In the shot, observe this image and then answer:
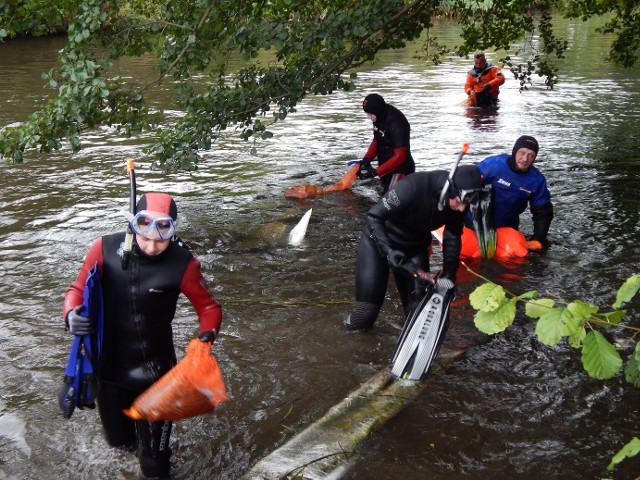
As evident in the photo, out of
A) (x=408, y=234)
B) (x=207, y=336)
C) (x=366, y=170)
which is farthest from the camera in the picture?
(x=366, y=170)

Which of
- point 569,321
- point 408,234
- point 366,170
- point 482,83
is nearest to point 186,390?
point 569,321

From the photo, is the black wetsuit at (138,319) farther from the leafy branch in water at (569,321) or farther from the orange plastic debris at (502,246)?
the orange plastic debris at (502,246)

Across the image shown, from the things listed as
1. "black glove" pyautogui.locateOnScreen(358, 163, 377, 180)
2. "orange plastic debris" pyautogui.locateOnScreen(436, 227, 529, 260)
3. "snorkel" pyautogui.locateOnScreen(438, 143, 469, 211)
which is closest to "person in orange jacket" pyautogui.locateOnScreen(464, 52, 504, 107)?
"black glove" pyautogui.locateOnScreen(358, 163, 377, 180)

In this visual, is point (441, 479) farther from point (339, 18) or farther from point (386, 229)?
point (339, 18)

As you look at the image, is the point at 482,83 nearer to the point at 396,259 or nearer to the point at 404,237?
the point at 404,237

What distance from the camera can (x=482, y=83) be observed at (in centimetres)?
1747

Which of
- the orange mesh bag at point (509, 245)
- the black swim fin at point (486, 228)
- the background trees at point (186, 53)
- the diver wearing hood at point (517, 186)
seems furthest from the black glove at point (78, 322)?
the orange mesh bag at point (509, 245)

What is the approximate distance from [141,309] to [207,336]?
0.37 meters

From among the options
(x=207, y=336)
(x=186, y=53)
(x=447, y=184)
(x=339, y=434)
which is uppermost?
(x=186, y=53)

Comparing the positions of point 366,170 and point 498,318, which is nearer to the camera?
point 498,318

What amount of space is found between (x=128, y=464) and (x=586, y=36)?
32607 mm

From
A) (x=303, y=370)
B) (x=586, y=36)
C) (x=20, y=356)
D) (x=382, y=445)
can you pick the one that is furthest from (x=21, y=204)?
(x=586, y=36)

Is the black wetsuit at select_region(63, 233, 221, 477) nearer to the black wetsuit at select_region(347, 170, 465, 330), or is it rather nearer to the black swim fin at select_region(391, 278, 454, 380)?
the black swim fin at select_region(391, 278, 454, 380)

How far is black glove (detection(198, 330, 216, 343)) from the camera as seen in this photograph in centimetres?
371
